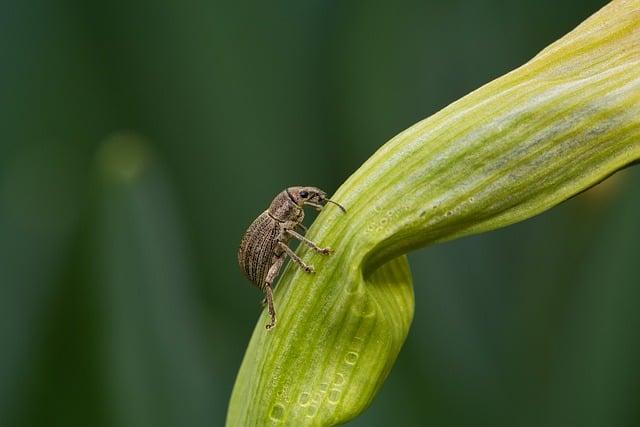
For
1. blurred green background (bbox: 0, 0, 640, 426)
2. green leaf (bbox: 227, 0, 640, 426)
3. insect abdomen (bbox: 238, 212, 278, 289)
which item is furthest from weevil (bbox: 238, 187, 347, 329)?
blurred green background (bbox: 0, 0, 640, 426)

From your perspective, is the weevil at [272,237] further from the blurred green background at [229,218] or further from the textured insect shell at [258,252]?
the blurred green background at [229,218]

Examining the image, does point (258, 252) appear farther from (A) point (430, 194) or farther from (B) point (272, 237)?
(A) point (430, 194)

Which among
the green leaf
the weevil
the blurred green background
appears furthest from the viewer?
the blurred green background

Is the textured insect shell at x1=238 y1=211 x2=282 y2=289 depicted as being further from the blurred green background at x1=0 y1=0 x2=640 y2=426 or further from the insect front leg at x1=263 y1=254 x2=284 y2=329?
the blurred green background at x1=0 y1=0 x2=640 y2=426

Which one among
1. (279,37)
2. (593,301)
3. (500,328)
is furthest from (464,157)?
(279,37)

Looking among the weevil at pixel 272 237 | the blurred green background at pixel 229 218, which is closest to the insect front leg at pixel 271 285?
the weevil at pixel 272 237

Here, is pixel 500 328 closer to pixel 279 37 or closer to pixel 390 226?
pixel 279 37

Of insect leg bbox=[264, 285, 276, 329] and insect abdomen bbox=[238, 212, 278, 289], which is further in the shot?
insect abdomen bbox=[238, 212, 278, 289]

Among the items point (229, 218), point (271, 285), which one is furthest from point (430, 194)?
point (229, 218)
